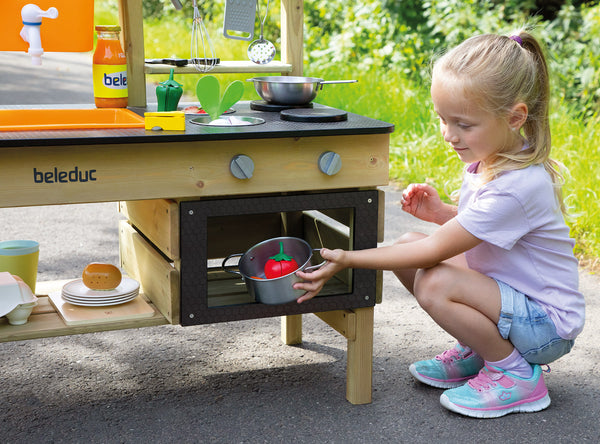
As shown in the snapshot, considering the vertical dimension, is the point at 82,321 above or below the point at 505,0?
below

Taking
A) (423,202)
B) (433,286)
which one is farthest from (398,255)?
(423,202)

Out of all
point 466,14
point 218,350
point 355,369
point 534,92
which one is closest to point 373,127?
point 534,92

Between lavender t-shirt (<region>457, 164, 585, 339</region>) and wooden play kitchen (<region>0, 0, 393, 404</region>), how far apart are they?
0.89ft

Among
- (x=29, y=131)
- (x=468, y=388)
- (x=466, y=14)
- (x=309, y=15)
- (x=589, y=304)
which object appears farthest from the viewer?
(x=309, y=15)

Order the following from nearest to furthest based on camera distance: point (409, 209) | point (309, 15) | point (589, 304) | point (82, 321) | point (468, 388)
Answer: point (82, 321) → point (468, 388) → point (409, 209) → point (589, 304) → point (309, 15)

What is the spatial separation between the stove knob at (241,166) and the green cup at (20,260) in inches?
28.9

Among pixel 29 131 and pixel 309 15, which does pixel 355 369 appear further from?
pixel 309 15

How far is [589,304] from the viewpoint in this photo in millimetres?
3051

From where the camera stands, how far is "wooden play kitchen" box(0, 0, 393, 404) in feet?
6.00

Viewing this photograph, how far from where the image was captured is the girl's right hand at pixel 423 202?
2354 mm

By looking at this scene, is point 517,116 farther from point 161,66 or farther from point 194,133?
point 161,66

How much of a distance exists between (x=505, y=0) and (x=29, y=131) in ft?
18.7

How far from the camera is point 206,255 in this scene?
1.96 meters

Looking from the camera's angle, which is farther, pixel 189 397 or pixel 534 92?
pixel 189 397
